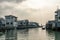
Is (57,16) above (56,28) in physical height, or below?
above

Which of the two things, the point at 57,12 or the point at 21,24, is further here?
the point at 21,24

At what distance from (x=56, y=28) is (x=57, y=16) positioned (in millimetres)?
3104

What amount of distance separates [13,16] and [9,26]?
4.31 metres

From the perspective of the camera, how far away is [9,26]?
52.8m

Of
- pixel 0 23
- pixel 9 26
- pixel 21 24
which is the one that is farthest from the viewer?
pixel 21 24

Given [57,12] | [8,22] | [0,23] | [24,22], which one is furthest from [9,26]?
[24,22]

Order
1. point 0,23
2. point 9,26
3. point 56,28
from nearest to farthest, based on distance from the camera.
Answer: point 56,28 → point 9,26 → point 0,23

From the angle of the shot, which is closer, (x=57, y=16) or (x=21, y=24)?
(x=57, y=16)

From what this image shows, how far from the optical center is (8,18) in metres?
54.3

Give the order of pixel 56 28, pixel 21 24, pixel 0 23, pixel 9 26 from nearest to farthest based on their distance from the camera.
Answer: pixel 56 28 < pixel 9 26 < pixel 0 23 < pixel 21 24

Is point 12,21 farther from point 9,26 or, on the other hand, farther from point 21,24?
point 21,24

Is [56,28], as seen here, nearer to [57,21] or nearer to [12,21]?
[57,21]

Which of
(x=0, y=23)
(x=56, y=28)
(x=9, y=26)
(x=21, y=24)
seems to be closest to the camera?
(x=56, y=28)

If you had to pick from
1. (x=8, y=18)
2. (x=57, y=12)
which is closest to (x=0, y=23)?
(x=8, y=18)
